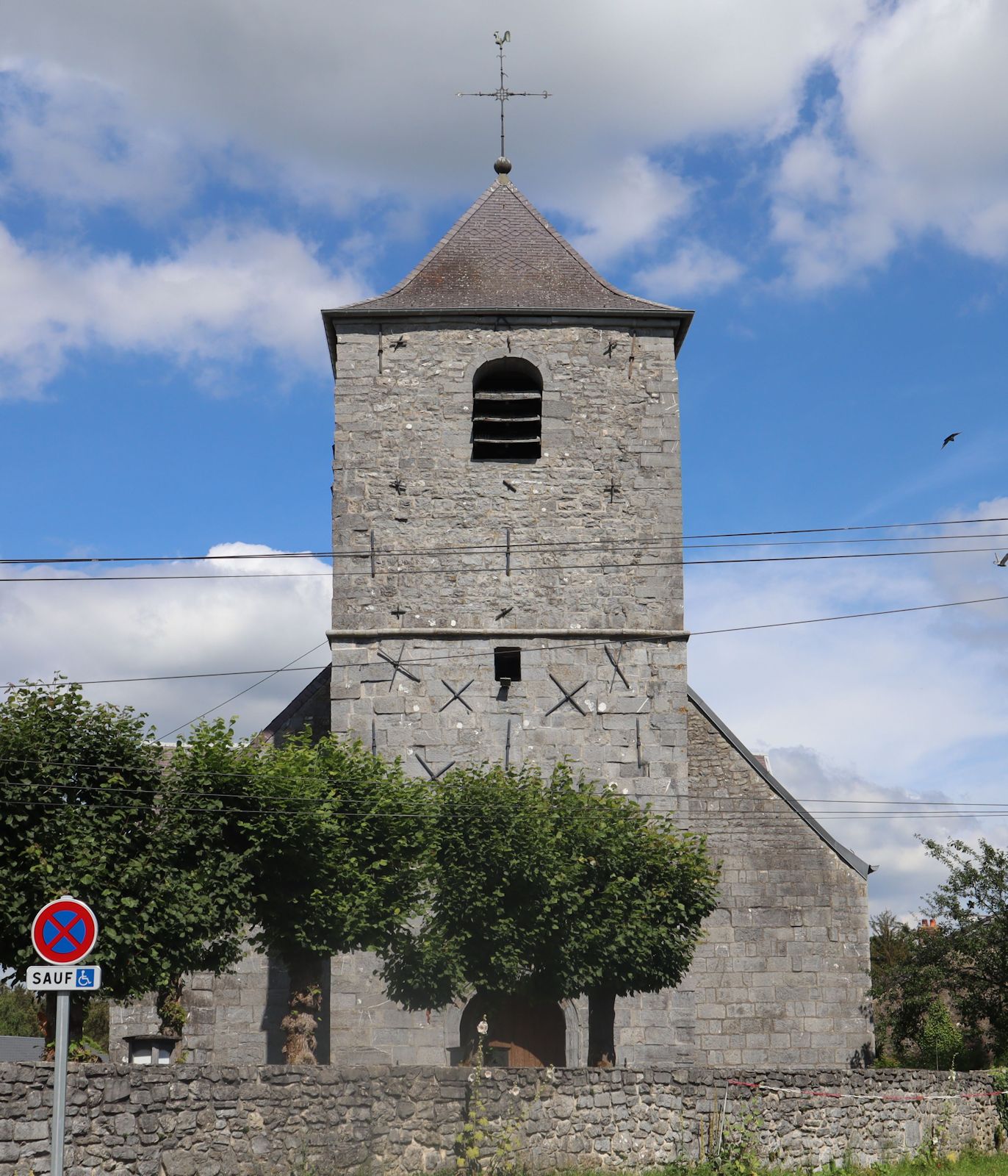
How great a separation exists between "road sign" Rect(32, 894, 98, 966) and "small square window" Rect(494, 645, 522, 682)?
34.0 ft

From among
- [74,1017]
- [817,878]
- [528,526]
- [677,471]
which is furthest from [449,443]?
[74,1017]

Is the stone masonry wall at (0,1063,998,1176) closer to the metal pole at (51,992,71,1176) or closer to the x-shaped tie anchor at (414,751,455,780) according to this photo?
the metal pole at (51,992,71,1176)

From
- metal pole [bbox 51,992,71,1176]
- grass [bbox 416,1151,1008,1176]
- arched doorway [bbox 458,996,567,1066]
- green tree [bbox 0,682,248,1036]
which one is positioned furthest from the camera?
arched doorway [bbox 458,996,567,1066]

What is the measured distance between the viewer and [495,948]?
Answer: 16453 millimetres

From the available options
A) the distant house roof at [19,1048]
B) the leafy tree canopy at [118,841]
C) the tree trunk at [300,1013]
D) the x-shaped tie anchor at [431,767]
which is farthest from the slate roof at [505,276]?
the distant house roof at [19,1048]

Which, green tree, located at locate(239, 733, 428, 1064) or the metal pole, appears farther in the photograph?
green tree, located at locate(239, 733, 428, 1064)

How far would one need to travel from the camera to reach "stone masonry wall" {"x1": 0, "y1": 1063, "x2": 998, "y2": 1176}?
1059cm

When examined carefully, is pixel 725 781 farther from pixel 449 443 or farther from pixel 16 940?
pixel 16 940

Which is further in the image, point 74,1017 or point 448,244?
point 448,244

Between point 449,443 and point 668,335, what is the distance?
3.53 m

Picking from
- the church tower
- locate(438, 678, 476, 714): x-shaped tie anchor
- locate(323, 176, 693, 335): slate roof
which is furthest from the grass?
locate(323, 176, 693, 335): slate roof

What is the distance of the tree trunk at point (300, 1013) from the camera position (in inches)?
643

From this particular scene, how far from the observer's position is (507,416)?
67.1ft

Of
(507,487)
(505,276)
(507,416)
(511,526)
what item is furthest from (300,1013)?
(505,276)
